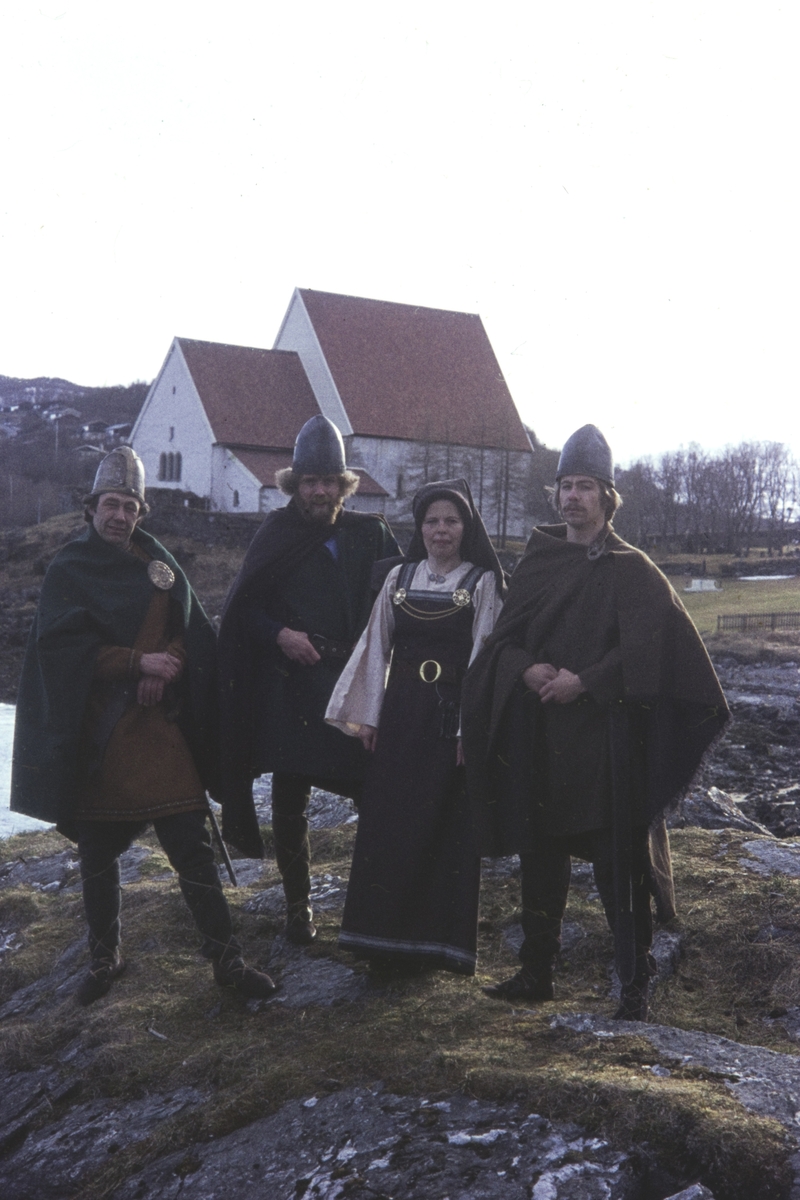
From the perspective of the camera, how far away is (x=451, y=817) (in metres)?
4.11

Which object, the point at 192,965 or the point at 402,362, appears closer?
the point at 192,965

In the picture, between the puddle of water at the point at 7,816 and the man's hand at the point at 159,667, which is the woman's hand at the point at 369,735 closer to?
the man's hand at the point at 159,667

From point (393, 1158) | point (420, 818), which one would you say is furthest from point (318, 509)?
point (393, 1158)

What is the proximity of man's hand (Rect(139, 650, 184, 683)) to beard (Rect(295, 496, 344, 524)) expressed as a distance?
35.3 inches

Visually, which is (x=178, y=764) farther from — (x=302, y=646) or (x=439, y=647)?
(x=439, y=647)

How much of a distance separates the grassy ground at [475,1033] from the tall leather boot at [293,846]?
0.13 m

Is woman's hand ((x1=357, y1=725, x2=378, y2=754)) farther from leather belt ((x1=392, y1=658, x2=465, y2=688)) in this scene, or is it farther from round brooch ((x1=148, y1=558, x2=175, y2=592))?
round brooch ((x1=148, y1=558, x2=175, y2=592))

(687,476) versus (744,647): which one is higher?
(687,476)

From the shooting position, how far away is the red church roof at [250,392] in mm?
36719

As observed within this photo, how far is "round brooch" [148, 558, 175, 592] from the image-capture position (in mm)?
4480

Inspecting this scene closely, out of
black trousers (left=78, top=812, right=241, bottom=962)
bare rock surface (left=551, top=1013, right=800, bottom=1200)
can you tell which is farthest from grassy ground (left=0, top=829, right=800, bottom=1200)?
black trousers (left=78, top=812, right=241, bottom=962)

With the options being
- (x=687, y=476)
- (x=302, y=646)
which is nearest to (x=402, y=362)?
(x=687, y=476)

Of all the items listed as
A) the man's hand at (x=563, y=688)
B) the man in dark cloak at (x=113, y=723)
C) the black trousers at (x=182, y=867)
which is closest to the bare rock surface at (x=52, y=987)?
the man in dark cloak at (x=113, y=723)

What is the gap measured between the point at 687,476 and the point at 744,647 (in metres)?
31.9
